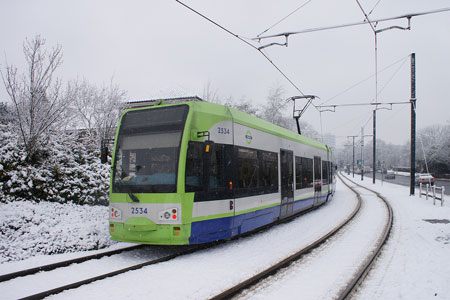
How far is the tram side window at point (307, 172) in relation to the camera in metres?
12.8

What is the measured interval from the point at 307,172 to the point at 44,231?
963 centimetres

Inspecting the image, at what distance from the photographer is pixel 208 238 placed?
6914 mm

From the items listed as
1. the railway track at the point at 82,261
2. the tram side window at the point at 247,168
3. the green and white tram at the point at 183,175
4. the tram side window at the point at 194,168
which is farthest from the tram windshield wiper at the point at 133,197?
the tram side window at the point at 247,168

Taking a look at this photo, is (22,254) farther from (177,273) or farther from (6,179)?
(6,179)

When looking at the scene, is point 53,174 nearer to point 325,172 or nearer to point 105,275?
point 105,275

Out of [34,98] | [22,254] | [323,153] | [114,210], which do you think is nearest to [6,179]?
[34,98]

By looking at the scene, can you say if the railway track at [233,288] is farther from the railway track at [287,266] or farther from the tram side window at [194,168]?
the tram side window at [194,168]

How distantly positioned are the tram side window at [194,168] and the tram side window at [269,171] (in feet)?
8.78

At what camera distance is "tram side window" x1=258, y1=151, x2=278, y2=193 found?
9070mm

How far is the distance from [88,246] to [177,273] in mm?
2914

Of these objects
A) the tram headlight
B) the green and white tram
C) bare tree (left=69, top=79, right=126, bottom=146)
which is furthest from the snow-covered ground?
bare tree (left=69, top=79, right=126, bottom=146)

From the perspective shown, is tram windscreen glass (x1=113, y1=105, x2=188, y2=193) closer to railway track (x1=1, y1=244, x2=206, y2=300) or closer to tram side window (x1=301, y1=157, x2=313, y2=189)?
railway track (x1=1, y1=244, x2=206, y2=300)

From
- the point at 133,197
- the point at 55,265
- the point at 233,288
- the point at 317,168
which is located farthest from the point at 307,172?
the point at 55,265

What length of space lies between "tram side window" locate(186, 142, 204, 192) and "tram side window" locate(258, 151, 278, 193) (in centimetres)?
268
